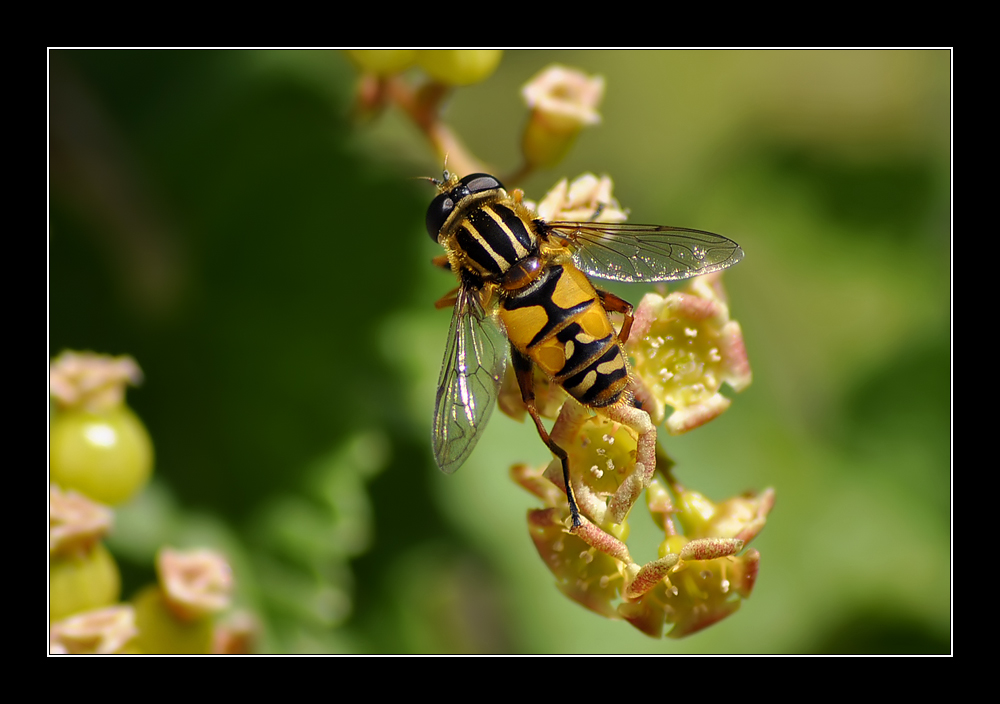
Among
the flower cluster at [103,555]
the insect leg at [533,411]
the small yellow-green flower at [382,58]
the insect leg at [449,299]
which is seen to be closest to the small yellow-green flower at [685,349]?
the insect leg at [533,411]

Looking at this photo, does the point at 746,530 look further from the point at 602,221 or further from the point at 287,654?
the point at 287,654

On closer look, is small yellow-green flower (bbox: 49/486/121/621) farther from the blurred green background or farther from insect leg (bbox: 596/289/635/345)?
insect leg (bbox: 596/289/635/345)

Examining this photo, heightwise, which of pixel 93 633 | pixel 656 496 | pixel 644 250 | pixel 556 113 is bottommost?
pixel 93 633

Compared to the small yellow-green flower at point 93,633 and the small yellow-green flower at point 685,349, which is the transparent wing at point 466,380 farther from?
the small yellow-green flower at point 93,633

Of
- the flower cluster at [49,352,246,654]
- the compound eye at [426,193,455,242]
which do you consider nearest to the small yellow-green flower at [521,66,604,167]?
the compound eye at [426,193,455,242]

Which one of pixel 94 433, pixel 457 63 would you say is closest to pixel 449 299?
pixel 457 63

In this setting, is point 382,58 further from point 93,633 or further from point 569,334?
point 93,633
